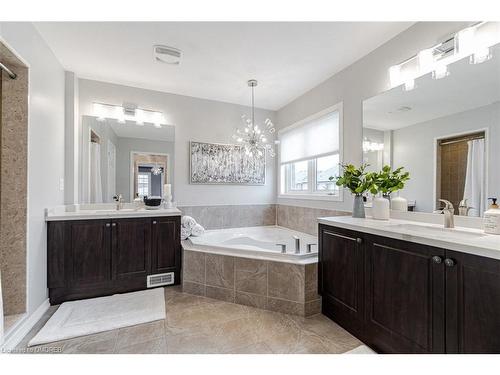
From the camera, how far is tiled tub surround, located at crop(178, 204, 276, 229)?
3453mm

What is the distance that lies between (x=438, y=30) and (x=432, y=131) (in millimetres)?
782

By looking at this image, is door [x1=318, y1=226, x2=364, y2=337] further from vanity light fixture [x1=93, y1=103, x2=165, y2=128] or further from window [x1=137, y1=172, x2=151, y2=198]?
vanity light fixture [x1=93, y1=103, x2=165, y2=128]

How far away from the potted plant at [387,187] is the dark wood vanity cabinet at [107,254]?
216 cm

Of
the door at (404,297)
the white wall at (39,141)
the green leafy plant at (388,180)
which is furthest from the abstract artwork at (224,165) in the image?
the door at (404,297)

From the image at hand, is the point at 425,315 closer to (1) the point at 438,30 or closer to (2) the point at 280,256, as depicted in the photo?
(2) the point at 280,256

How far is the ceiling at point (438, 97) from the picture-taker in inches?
59.4

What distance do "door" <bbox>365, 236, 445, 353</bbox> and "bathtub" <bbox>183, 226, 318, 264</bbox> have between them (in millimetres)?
655

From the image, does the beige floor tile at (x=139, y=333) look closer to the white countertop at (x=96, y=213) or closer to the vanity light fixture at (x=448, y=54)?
the white countertop at (x=96, y=213)

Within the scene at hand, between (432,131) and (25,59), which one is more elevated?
(25,59)

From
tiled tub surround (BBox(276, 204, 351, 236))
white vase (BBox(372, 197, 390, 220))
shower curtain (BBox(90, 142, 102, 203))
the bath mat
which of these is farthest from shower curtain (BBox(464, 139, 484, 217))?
shower curtain (BBox(90, 142, 102, 203))

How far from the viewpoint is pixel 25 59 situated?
182 cm

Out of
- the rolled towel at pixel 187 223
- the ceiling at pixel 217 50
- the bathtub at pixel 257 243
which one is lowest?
the bathtub at pixel 257 243
